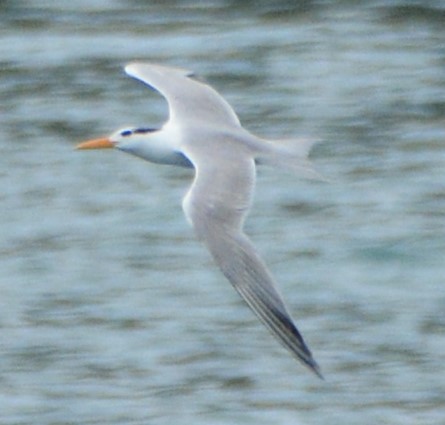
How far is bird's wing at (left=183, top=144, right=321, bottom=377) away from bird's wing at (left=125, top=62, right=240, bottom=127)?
2.40 feet

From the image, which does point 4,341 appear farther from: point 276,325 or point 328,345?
point 276,325

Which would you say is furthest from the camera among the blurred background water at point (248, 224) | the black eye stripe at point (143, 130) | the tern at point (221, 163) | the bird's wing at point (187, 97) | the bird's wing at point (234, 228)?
the blurred background water at point (248, 224)

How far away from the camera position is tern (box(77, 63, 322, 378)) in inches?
364

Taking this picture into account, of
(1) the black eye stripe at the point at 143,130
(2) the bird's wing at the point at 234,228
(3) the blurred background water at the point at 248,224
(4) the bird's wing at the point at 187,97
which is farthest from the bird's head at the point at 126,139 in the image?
(3) the blurred background water at the point at 248,224

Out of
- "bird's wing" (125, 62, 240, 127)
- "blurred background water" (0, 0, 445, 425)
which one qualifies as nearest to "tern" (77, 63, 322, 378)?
"bird's wing" (125, 62, 240, 127)

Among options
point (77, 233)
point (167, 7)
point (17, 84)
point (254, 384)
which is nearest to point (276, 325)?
point (254, 384)

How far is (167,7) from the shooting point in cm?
1806

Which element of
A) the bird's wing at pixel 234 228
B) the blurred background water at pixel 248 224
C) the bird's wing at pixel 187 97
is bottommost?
the blurred background water at pixel 248 224

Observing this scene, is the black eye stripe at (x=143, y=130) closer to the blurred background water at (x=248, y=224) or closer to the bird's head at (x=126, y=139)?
the bird's head at (x=126, y=139)

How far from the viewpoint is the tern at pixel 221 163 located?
9.23 metres

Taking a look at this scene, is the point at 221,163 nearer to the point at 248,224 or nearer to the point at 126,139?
the point at 126,139

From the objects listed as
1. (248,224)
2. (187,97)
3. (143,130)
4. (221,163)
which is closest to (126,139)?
(143,130)

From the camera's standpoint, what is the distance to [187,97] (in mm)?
11992

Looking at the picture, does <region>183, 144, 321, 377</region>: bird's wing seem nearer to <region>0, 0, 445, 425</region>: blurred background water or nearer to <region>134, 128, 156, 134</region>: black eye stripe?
<region>134, 128, 156, 134</region>: black eye stripe
